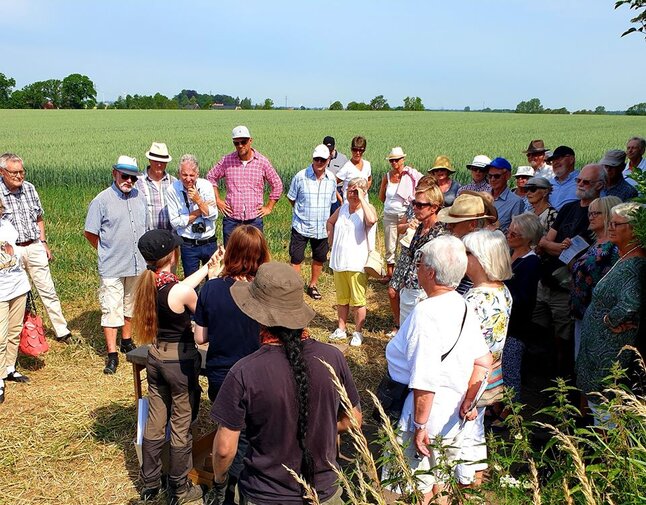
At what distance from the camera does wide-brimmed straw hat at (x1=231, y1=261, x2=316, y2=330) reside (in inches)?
90.5

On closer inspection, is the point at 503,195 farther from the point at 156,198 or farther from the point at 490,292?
the point at 156,198

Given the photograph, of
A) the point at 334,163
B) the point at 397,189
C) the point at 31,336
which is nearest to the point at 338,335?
the point at 397,189

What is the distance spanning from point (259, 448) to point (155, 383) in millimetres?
1439

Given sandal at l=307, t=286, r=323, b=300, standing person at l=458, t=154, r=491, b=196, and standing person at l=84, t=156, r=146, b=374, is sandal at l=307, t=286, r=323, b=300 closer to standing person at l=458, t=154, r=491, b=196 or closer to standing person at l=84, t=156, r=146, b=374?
standing person at l=458, t=154, r=491, b=196

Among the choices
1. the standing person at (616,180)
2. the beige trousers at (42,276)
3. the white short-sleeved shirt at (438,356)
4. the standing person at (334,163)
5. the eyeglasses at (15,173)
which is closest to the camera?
the white short-sleeved shirt at (438,356)

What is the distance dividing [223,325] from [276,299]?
3.08 feet

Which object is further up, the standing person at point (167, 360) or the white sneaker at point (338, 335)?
the standing person at point (167, 360)

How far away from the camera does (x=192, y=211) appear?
6.03 m

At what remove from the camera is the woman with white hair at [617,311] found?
3342mm

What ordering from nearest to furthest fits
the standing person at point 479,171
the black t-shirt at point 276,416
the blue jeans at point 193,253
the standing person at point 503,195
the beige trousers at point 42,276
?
1. the black t-shirt at point 276,416
2. the beige trousers at point 42,276
3. the standing person at point 503,195
4. the blue jeans at point 193,253
5. the standing person at point 479,171

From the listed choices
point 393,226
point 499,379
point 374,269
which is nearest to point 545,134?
point 393,226

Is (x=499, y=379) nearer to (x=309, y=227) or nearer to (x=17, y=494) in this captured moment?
(x=17, y=494)

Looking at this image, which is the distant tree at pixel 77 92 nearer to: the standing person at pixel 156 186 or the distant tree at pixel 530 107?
the distant tree at pixel 530 107

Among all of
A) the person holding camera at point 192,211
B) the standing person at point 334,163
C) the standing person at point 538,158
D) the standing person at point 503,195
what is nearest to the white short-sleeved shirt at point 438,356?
the standing person at point 503,195
